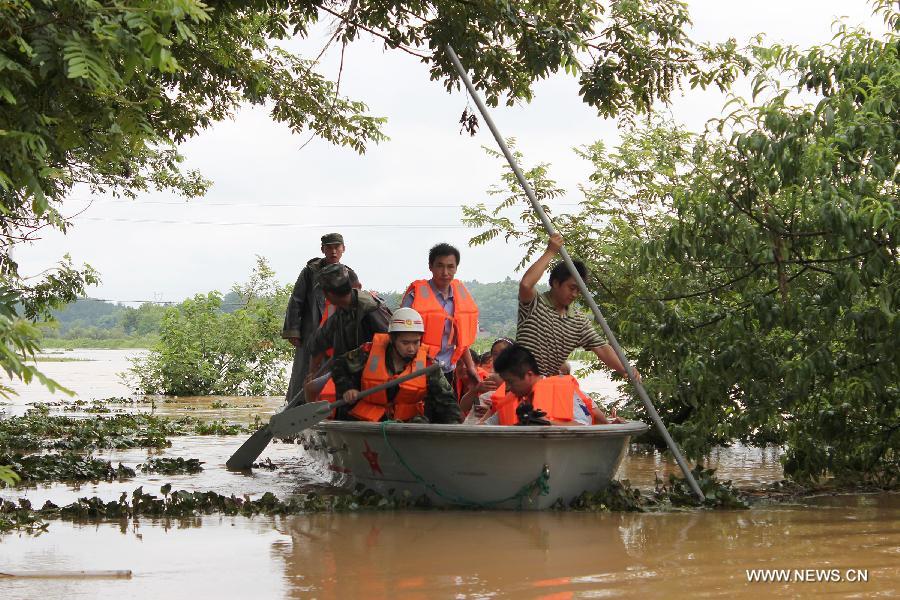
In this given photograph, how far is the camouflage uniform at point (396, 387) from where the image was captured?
808 cm

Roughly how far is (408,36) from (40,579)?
5594 millimetres

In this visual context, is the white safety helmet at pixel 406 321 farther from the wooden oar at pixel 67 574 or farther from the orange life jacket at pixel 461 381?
the wooden oar at pixel 67 574

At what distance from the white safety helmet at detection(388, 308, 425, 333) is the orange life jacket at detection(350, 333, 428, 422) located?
26 cm

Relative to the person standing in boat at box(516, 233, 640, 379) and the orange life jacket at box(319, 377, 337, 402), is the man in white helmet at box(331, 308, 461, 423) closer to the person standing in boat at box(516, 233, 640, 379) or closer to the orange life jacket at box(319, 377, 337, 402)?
the orange life jacket at box(319, 377, 337, 402)

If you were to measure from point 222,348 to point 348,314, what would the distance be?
13.9 m

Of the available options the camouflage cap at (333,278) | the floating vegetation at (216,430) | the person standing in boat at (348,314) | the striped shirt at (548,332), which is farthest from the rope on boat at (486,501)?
the floating vegetation at (216,430)

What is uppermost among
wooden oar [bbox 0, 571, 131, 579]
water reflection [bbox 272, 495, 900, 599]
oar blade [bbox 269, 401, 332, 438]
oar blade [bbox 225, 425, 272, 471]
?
oar blade [bbox 269, 401, 332, 438]

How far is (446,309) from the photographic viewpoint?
9039 mm

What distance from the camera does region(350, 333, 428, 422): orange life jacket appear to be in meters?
8.28

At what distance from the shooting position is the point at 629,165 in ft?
41.8

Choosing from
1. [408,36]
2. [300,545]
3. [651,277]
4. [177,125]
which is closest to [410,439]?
[300,545]

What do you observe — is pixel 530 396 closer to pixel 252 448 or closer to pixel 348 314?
pixel 348 314

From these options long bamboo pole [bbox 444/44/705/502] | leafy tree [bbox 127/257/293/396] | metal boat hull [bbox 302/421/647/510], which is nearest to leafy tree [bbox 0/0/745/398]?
long bamboo pole [bbox 444/44/705/502]

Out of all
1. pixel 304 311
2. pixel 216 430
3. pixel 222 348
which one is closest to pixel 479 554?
pixel 304 311
